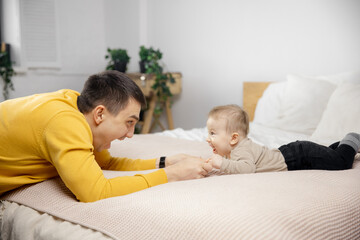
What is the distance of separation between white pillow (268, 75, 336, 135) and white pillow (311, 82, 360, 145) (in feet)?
0.63

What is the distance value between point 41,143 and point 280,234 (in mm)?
663

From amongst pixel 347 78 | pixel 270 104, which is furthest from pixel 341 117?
pixel 270 104

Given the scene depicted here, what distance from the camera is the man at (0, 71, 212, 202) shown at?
0.90 m

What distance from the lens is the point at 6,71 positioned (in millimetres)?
3424

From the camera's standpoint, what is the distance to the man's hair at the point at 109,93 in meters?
1.04

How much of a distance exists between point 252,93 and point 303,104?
2.42 feet

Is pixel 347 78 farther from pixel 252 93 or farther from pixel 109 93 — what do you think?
pixel 109 93

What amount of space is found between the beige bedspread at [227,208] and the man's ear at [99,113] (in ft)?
0.73

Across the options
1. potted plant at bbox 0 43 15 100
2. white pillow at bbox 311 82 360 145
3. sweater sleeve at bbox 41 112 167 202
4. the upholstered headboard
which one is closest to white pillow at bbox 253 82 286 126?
the upholstered headboard

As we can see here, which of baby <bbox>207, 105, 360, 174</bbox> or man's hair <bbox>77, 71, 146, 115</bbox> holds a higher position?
man's hair <bbox>77, 71, 146, 115</bbox>

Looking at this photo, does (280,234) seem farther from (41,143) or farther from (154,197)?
(41,143)

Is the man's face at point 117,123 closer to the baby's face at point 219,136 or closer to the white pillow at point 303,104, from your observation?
the baby's face at point 219,136

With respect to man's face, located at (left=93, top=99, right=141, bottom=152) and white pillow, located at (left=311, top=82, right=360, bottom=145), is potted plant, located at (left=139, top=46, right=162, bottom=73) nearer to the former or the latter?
white pillow, located at (left=311, top=82, right=360, bottom=145)

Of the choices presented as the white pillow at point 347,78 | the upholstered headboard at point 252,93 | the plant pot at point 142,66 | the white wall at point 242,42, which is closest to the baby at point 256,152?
the white pillow at point 347,78
